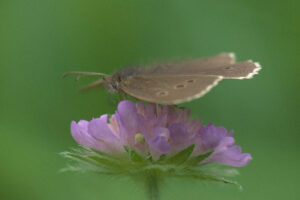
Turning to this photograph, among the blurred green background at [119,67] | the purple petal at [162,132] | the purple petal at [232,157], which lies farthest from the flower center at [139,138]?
the blurred green background at [119,67]

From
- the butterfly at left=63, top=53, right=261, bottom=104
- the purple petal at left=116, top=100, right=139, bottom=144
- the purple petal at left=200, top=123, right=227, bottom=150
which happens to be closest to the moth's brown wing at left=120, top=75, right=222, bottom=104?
the butterfly at left=63, top=53, right=261, bottom=104

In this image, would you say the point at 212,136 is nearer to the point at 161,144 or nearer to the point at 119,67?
the point at 161,144

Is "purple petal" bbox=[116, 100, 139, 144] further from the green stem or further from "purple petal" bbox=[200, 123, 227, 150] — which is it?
"purple petal" bbox=[200, 123, 227, 150]

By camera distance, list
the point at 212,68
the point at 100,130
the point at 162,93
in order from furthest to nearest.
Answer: the point at 212,68 < the point at 100,130 < the point at 162,93

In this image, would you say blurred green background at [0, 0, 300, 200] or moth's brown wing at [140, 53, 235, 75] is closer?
moth's brown wing at [140, 53, 235, 75]

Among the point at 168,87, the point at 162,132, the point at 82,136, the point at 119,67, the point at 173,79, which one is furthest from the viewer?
the point at 119,67

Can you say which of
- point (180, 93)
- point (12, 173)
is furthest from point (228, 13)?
point (180, 93)

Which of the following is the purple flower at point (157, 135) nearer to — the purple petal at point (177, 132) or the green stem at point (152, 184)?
the purple petal at point (177, 132)

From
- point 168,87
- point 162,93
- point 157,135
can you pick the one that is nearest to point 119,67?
point 157,135

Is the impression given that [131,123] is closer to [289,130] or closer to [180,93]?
[180,93]
